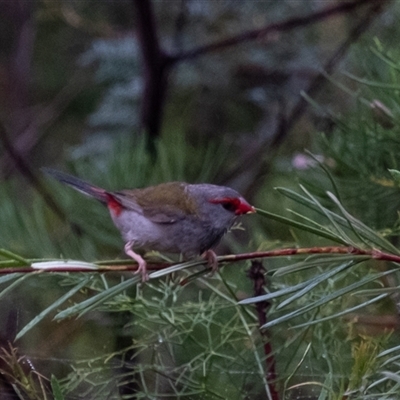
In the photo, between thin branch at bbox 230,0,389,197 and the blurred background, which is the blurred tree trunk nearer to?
the blurred background

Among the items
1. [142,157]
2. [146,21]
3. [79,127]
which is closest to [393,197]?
[142,157]

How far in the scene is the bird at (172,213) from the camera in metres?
1.15

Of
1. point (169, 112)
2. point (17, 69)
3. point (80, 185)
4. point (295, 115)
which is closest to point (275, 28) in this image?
point (295, 115)

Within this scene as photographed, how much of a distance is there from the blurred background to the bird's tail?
0.08 m

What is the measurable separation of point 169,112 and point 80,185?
44.9 inches

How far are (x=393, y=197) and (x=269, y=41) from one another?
109 centimetres

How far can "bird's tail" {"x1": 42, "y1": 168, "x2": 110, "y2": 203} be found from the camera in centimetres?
122

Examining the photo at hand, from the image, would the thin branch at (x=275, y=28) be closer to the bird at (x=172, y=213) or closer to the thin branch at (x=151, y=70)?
the thin branch at (x=151, y=70)

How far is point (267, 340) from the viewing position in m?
0.75

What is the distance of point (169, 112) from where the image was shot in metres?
2.34

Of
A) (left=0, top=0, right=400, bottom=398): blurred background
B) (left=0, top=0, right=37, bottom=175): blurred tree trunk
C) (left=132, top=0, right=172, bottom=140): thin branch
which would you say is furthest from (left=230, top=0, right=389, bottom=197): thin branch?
(left=0, top=0, right=37, bottom=175): blurred tree trunk

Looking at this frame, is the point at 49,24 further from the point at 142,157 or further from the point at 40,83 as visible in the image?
the point at 142,157

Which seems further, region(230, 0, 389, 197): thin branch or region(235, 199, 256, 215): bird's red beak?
region(230, 0, 389, 197): thin branch

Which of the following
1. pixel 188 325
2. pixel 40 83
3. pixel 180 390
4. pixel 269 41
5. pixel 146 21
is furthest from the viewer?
pixel 40 83
